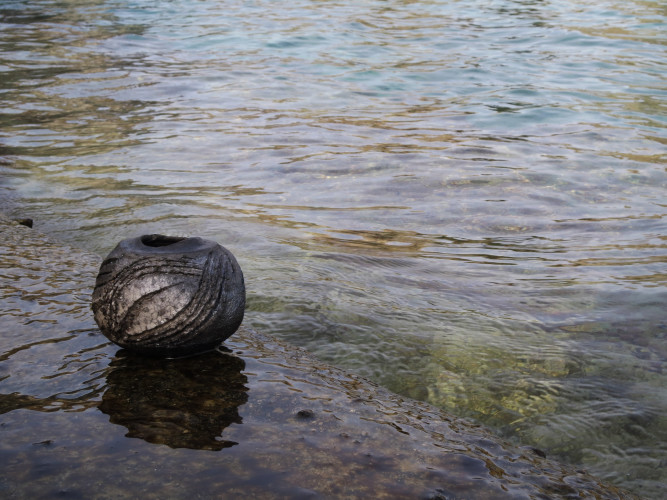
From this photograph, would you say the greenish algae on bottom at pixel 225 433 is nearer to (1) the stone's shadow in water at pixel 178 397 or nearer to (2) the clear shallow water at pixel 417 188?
(1) the stone's shadow in water at pixel 178 397

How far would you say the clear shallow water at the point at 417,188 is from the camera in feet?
15.6

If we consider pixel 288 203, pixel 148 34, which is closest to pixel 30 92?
pixel 148 34

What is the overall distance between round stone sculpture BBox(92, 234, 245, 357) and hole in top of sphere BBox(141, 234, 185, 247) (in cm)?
15

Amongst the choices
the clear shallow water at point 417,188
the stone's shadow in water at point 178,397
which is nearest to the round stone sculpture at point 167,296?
the stone's shadow in water at point 178,397

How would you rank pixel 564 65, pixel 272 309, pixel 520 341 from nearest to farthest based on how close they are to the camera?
pixel 520 341, pixel 272 309, pixel 564 65

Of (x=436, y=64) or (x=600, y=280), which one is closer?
(x=600, y=280)

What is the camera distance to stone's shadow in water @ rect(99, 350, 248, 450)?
345cm

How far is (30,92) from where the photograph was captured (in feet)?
43.7

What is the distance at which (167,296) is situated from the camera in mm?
3918

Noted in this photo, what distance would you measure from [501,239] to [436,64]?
858cm

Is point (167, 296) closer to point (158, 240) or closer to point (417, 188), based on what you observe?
point (158, 240)

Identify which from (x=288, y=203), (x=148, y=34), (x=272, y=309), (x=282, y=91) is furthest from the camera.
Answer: (x=148, y=34)

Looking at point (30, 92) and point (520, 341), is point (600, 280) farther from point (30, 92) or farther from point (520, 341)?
point (30, 92)

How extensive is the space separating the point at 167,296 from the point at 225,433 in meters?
0.83
